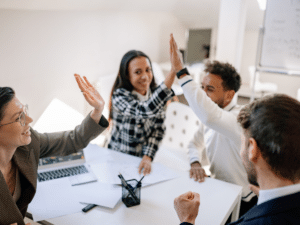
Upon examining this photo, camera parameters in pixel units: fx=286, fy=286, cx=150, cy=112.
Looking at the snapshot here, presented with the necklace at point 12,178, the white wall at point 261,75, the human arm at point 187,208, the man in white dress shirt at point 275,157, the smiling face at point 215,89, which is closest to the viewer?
the man in white dress shirt at point 275,157

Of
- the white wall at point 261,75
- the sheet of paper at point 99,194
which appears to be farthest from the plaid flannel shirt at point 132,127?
the white wall at point 261,75

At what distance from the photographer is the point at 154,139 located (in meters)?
1.95

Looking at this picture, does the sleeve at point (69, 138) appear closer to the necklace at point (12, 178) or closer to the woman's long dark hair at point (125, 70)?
the necklace at point (12, 178)

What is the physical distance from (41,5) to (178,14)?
277 cm

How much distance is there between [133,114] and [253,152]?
0.99 m

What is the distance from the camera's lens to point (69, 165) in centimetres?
167

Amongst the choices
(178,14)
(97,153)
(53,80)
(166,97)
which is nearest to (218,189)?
(166,97)

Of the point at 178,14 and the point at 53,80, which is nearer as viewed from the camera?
the point at 53,80

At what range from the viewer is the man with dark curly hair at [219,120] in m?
1.48

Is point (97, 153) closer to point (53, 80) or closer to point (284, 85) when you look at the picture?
point (53, 80)

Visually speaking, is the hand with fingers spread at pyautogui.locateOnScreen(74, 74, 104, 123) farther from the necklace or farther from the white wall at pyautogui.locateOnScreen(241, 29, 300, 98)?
the white wall at pyautogui.locateOnScreen(241, 29, 300, 98)

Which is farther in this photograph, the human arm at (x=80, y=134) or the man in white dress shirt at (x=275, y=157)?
the human arm at (x=80, y=134)

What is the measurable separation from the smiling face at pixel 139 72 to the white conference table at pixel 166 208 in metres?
0.66

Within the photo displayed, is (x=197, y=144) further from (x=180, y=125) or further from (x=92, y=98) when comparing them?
(x=92, y=98)
